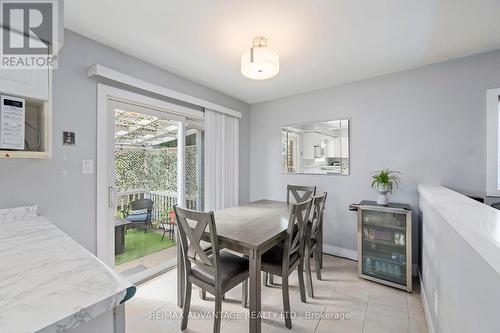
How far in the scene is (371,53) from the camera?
2170 millimetres

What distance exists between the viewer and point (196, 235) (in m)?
1.58

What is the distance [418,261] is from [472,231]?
216cm

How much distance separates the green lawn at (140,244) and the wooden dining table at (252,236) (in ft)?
2.88

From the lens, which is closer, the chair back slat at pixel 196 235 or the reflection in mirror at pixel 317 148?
the chair back slat at pixel 196 235

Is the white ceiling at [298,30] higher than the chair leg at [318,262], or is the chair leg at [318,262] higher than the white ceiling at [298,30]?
the white ceiling at [298,30]

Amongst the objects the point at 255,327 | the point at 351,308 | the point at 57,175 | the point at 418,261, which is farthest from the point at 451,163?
the point at 57,175

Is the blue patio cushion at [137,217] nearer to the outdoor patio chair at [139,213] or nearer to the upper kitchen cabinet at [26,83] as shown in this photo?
the outdoor patio chair at [139,213]

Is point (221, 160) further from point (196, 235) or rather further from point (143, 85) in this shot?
point (196, 235)

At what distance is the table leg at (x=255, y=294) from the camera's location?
4.84 feet

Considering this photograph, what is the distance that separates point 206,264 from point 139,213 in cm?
135

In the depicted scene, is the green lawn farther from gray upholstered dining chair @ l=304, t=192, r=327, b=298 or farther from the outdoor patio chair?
gray upholstered dining chair @ l=304, t=192, r=327, b=298

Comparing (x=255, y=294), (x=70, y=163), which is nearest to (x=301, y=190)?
(x=255, y=294)

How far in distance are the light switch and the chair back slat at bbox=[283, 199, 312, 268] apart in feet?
5.86

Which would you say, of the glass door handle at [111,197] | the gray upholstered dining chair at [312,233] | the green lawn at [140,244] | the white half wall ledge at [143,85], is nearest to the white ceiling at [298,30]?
the white half wall ledge at [143,85]
